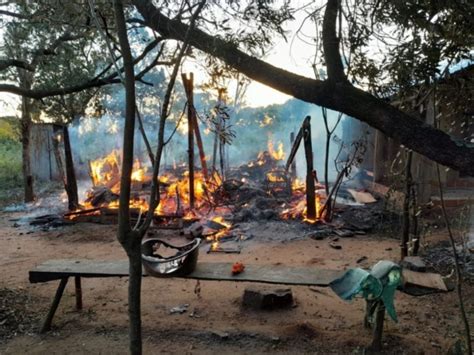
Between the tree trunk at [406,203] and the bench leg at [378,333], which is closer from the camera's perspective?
the bench leg at [378,333]

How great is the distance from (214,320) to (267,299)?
0.77m

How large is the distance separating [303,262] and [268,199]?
4306mm

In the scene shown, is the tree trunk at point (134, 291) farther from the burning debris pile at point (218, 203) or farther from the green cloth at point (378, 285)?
the burning debris pile at point (218, 203)

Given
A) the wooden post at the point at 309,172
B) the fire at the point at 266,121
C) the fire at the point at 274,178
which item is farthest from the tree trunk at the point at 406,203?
the fire at the point at 266,121

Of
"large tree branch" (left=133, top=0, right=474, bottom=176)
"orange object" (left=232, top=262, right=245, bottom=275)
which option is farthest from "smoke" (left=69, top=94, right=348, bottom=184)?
"large tree branch" (left=133, top=0, right=474, bottom=176)

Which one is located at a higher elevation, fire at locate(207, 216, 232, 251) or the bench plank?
the bench plank

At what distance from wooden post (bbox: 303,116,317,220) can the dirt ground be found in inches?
107

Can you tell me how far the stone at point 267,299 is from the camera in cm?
505

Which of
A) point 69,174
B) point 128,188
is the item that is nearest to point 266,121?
point 69,174

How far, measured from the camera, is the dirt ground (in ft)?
13.8

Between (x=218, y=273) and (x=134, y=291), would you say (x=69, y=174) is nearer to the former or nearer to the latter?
(x=218, y=273)

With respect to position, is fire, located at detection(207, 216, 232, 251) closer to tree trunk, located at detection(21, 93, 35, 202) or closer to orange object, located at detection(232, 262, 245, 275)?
orange object, located at detection(232, 262, 245, 275)

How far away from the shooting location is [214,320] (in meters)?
4.89

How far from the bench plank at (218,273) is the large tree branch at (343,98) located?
6.51ft
